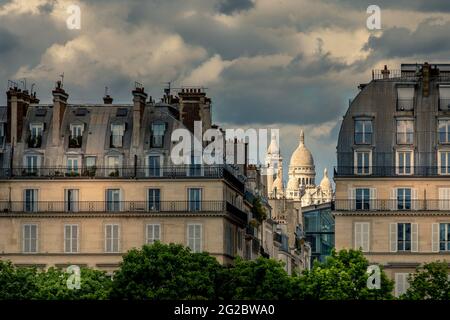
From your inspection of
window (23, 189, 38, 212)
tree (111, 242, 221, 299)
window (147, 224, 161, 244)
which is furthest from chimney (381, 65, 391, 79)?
window (23, 189, 38, 212)

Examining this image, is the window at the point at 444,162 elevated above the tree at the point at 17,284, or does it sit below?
above

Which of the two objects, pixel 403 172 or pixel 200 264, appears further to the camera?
pixel 403 172

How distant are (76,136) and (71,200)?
168 inches

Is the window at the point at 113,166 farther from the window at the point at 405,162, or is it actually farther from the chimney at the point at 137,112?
the window at the point at 405,162

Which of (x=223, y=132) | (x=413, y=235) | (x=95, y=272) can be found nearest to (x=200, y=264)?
(x=95, y=272)

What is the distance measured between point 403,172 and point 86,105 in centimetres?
2046

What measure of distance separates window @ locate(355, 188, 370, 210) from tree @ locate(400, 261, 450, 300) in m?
7.94

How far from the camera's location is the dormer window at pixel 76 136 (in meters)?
93.2

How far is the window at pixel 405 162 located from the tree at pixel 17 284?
23.8m

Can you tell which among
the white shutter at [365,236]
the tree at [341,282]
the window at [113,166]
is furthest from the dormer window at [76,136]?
the tree at [341,282]

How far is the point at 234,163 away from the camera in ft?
346

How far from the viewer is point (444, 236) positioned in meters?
87.9

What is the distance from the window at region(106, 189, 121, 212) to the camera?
90.9 m
